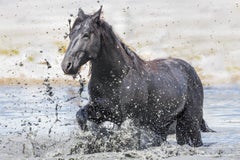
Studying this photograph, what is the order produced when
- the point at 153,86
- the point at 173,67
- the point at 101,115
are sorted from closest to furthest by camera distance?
1. the point at 101,115
2. the point at 153,86
3. the point at 173,67

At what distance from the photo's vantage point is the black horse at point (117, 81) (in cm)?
1105

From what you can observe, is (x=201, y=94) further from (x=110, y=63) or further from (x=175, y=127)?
(x=110, y=63)

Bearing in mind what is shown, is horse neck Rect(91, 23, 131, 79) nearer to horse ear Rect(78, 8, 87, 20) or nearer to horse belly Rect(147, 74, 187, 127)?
horse ear Rect(78, 8, 87, 20)

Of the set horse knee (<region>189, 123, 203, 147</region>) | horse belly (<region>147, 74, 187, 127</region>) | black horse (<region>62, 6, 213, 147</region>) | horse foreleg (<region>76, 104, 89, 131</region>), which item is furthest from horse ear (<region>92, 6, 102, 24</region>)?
horse knee (<region>189, 123, 203, 147</region>)

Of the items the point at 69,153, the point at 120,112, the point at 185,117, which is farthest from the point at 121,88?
the point at 185,117

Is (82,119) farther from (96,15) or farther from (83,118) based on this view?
(96,15)

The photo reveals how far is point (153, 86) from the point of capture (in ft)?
39.3

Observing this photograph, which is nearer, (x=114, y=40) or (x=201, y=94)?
(x=114, y=40)

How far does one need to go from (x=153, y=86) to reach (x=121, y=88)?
75 cm

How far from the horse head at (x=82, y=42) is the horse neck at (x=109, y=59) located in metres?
0.14

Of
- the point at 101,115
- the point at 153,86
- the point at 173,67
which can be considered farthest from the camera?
the point at 173,67

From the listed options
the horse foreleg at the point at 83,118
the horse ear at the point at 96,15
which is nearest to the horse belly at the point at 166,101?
the horse foreleg at the point at 83,118

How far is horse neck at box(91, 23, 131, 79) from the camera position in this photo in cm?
1131

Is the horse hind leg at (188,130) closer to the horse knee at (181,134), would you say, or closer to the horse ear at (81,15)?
the horse knee at (181,134)
